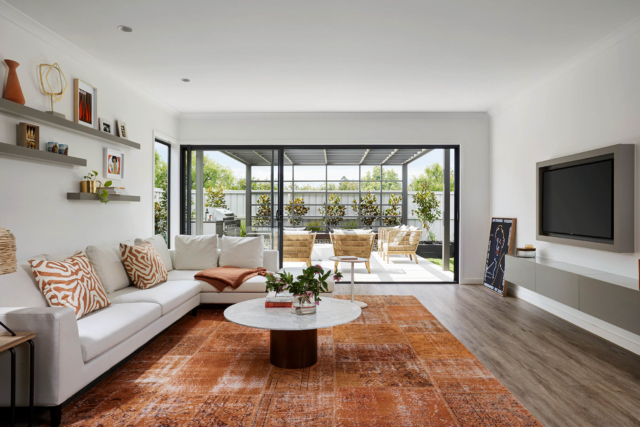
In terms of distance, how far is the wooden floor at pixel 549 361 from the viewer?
2.34m

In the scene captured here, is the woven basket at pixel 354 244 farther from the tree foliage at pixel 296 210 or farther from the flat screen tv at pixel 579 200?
the tree foliage at pixel 296 210

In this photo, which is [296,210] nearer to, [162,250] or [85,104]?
[162,250]

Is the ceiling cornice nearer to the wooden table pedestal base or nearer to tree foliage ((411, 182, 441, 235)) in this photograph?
the wooden table pedestal base

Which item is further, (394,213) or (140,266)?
(394,213)

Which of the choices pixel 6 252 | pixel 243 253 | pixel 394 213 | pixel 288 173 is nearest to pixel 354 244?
pixel 243 253

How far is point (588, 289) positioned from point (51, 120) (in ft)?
15.7

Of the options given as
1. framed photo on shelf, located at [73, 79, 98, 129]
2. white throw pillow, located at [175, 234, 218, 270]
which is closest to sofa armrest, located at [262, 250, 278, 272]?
white throw pillow, located at [175, 234, 218, 270]

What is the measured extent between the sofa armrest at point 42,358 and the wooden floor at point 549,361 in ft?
8.92

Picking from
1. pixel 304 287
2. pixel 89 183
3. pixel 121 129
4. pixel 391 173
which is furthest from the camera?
pixel 391 173

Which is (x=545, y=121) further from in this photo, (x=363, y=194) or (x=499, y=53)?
(x=363, y=194)

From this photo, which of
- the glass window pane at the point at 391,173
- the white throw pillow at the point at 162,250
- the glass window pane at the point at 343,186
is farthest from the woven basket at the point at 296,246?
the glass window pane at the point at 391,173

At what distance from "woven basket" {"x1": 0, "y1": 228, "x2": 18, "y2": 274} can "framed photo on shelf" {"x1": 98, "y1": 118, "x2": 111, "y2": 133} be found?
275 cm

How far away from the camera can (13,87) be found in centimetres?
292

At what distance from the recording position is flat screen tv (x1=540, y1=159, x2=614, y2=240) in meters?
3.55
